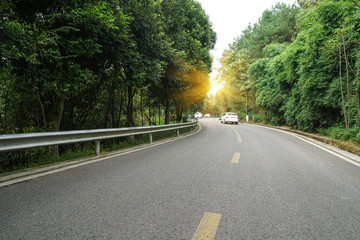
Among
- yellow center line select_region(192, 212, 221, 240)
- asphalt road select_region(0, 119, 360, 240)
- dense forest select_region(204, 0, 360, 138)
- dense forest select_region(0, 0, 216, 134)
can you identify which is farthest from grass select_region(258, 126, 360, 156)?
dense forest select_region(0, 0, 216, 134)

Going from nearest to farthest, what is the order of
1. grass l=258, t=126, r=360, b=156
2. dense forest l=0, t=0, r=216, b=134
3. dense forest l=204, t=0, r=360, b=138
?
dense forest l=0, t=0, r=216, b=134 < grass l=258, t=126, r=360, b=156 < dense forest l=204, t=0, r=360, b=138

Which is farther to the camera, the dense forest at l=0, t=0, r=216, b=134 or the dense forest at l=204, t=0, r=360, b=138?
the dense forest at l=204, t=0, r=360, b=138

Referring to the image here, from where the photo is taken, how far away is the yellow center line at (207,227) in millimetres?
1963

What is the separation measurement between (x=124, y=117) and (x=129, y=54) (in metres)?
10.6

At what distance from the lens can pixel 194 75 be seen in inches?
679

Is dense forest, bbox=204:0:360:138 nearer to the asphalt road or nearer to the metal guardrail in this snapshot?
the asphalt road

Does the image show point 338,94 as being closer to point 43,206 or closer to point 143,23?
point 143,23

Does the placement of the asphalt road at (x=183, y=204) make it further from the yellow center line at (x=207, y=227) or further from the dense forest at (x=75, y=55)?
the dense forest at (x=75, y=55)

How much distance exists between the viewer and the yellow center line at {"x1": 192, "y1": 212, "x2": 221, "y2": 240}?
1963 millimetres

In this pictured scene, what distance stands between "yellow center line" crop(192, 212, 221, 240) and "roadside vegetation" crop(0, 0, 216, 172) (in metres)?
4.92

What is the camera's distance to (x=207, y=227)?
83.0 inches

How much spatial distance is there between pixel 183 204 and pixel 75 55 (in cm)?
536

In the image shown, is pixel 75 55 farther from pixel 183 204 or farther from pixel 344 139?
pixel 344 139

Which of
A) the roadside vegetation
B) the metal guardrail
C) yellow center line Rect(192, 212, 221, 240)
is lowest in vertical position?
yellow center line Rect(192, 212, 221, 240)
